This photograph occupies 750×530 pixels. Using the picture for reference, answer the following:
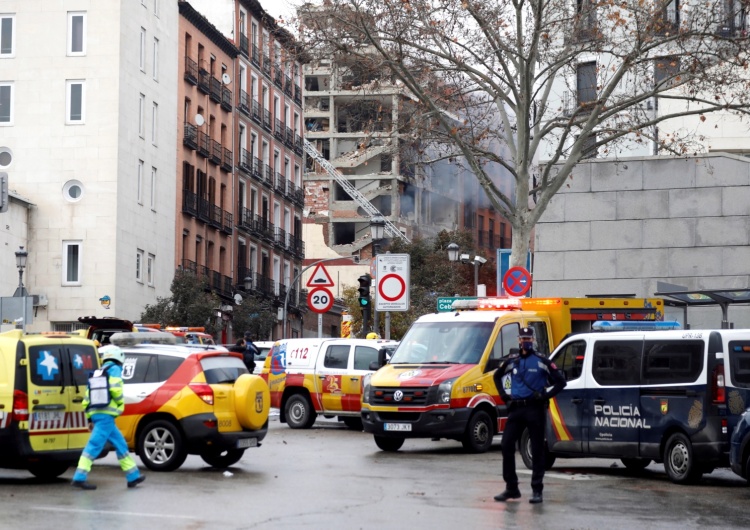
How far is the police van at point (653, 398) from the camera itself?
56.5ft

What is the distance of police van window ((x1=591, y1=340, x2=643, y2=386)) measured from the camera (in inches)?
730

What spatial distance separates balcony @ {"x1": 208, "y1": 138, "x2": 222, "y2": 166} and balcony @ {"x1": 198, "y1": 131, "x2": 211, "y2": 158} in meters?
0.37

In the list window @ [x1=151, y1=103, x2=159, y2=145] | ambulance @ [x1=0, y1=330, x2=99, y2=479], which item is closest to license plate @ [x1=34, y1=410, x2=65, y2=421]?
ambulance @ [x1=0, y1=330, x2=99, y2=479]

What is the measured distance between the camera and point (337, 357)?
2836 centimetres

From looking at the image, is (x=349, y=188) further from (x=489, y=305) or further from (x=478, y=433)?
(x=478, y=433)

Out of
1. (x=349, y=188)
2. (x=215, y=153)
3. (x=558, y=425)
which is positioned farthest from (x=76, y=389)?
(x=349, y=188)

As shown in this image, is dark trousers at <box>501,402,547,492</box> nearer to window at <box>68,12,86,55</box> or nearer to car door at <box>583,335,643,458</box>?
car door at <box>583,335,643,458</box>

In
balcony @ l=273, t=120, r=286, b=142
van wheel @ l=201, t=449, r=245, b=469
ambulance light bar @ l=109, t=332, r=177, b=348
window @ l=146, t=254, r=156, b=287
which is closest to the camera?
van wheel @ l=201, t=449, r=245, b=469

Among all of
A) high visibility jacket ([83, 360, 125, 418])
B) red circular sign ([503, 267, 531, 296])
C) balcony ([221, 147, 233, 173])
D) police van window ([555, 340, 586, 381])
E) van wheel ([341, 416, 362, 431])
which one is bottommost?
van wheel ([341, 416, 362, 431])

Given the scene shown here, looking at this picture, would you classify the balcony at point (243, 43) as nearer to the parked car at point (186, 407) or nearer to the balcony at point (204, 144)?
the balcony at point (204, 144)

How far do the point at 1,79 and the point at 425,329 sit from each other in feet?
130

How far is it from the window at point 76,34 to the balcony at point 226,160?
1586 centimetres

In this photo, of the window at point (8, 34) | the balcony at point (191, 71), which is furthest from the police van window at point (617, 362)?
the balcony at point (191, 71)

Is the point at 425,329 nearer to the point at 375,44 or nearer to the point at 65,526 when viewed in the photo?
the point at 375,44
